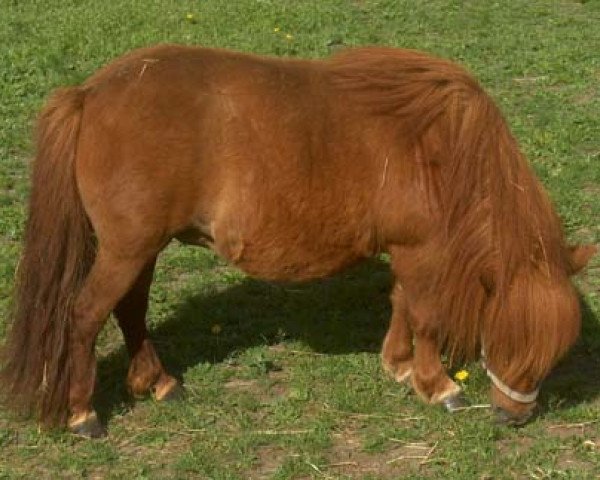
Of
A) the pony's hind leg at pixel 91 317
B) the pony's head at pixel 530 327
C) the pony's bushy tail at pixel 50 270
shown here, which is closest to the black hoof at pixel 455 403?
the pony's head at pixel 530 327

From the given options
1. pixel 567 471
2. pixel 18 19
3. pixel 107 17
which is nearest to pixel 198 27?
pixel 107 17

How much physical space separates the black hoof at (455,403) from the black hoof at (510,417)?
20cm

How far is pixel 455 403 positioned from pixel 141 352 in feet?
4.42

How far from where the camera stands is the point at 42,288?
15.1 ft

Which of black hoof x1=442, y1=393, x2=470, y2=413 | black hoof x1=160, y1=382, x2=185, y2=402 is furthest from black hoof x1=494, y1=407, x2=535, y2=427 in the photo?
black hoof x1=160, y1=382, x2=185, y2=402

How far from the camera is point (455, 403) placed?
495 centimetres

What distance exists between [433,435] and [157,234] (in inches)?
54.1

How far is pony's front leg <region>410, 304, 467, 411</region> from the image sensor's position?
194 inches

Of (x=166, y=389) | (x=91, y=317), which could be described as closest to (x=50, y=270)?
(x=91, y=317)

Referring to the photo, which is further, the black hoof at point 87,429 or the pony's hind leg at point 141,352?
the pony's hind leg at point 141,352

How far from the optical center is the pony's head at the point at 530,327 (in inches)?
180

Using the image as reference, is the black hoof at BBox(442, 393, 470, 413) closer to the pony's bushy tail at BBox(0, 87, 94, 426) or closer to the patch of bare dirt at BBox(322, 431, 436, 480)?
the patch of bare dirt at BBox(322, 431, 436, 480)

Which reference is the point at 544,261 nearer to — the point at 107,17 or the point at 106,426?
the point at 106,426

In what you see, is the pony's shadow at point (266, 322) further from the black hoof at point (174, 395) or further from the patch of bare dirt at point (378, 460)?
the patch of bare dirt at point (378, 460)
